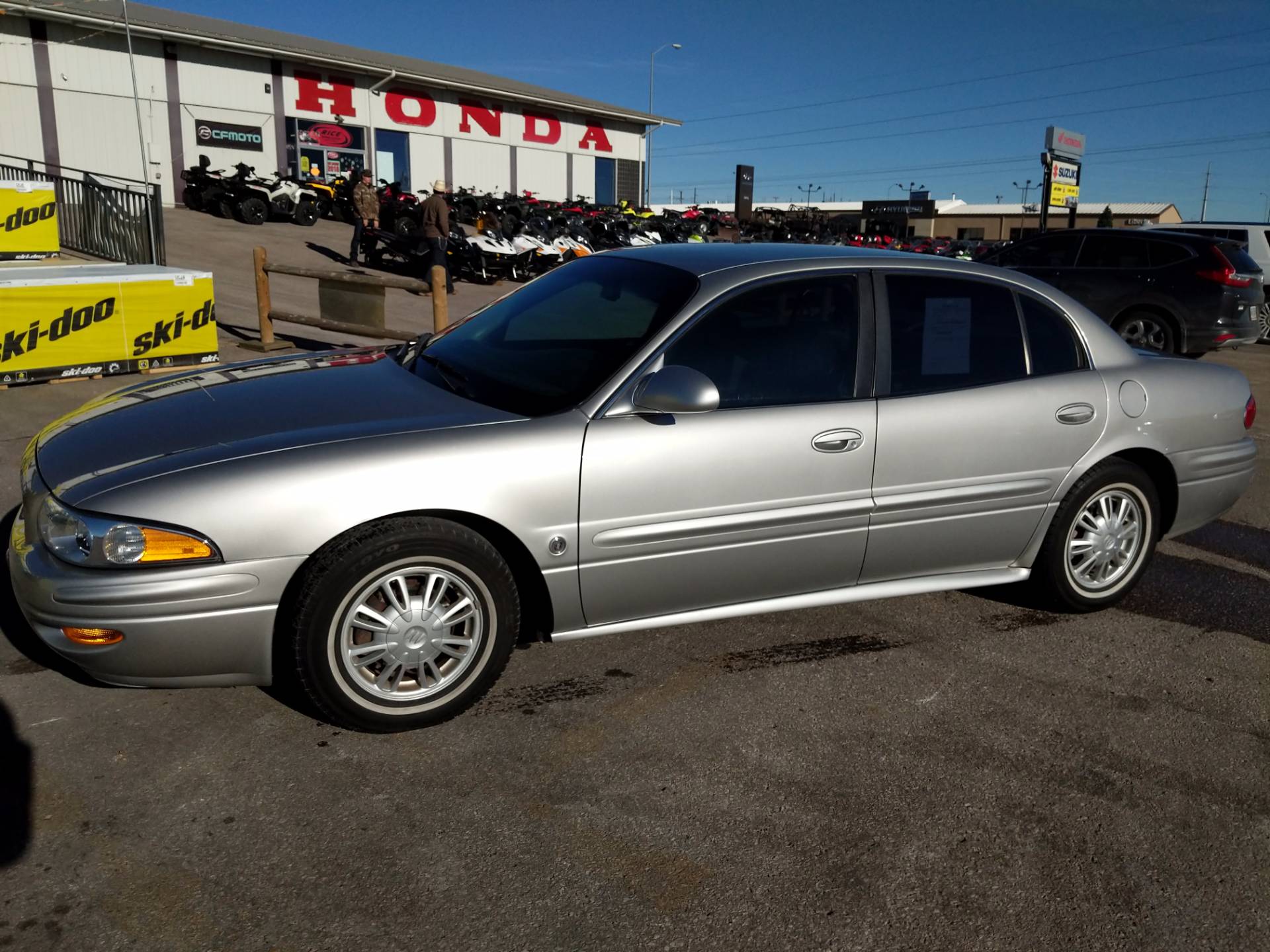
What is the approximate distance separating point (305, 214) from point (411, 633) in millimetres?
23125

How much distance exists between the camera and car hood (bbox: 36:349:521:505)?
2986 mm

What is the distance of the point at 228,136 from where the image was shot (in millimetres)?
28188

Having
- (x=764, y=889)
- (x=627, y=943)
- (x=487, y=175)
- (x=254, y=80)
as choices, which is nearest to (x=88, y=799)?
(x=627, y=943)

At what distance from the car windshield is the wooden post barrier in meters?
4.07

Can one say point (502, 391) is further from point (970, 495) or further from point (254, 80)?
point (254, 80)

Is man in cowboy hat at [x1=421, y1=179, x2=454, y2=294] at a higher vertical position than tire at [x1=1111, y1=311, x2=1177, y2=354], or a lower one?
higher

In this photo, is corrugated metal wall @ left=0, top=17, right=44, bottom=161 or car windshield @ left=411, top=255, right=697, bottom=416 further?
corrugated metal wall @ left=0, top=17, right=44, bottom=161

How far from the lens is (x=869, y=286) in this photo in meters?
3.76

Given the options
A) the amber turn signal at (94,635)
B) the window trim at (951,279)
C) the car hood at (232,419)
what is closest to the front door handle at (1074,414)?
the window trim at (951,279)

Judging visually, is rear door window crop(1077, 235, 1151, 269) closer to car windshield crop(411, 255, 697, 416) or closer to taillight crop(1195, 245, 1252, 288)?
taillight crop(1195, 245, 1252, 288)

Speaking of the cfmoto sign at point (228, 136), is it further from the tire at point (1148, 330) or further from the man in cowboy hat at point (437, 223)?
the tire at point (1148, 330)

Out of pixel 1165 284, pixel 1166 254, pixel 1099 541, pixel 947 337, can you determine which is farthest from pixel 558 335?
pixel 1166 254

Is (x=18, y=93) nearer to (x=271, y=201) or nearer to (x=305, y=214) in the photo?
(x=271, y=201)

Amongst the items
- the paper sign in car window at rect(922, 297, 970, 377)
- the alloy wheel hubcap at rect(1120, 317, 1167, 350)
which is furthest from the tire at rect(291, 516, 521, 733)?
the alloy wheel hubcap at rect(1120, 317, 1167, 350)
